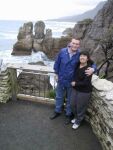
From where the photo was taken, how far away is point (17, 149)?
207 inches

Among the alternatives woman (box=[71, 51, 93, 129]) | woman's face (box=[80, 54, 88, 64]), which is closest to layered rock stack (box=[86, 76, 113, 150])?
woman (box=[71, 51, 93, 129])

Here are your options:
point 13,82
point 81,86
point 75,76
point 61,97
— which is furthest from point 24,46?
point 81,86

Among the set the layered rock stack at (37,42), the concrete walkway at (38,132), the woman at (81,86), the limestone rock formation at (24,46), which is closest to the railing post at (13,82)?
the concrete walkway at (38,132)

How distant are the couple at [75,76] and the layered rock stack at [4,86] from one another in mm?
1455

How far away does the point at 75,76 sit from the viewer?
5801mm

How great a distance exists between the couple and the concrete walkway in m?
0.27

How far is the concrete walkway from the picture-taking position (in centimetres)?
541

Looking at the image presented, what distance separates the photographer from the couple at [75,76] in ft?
18.5

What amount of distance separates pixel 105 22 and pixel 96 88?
83.8ft

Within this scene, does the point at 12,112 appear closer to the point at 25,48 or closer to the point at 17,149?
the point at 17,149

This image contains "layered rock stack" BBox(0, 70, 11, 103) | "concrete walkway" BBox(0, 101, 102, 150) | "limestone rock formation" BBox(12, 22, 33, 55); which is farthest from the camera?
"limestone rock formation" BBox(12, 22, 33, 55)

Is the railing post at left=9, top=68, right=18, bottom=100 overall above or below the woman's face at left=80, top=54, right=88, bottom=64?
below

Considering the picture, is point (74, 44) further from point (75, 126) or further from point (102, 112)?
point (75, 126)

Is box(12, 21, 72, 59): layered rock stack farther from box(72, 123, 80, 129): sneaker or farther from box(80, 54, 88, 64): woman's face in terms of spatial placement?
box(80, 54, 88, 64): woman's face
